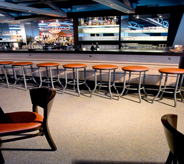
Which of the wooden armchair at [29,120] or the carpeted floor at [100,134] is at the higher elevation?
the wooden armchair at [29,120]

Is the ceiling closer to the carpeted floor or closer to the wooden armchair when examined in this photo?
the carpeted floor

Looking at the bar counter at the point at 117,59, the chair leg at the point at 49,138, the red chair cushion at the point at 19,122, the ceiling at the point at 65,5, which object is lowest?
the chair leg at the point at 49,138

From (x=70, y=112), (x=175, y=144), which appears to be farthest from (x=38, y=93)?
(x=175, y=144)

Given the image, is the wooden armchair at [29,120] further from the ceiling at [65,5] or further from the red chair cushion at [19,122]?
the ceiling at [65,5]

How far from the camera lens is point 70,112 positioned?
2887 mm

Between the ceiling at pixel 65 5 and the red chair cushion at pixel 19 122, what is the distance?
11.2ft

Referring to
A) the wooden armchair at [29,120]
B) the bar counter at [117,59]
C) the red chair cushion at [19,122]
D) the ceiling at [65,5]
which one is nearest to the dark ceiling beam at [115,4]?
the ceiling at [65,5]

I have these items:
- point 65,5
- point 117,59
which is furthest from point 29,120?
point 65,5

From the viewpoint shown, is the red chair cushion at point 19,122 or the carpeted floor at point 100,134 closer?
the red chair cushion at point 19,122

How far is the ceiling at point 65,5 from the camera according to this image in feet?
14.9

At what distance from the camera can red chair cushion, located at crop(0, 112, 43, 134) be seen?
1.51m

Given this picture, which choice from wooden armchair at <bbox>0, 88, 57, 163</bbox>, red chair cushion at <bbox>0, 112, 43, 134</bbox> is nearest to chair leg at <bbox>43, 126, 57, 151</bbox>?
wooden armchair at <bbox>0, 88, 57, 163</bbox>

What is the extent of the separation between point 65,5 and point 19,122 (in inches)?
216

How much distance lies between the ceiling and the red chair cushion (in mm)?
3427
